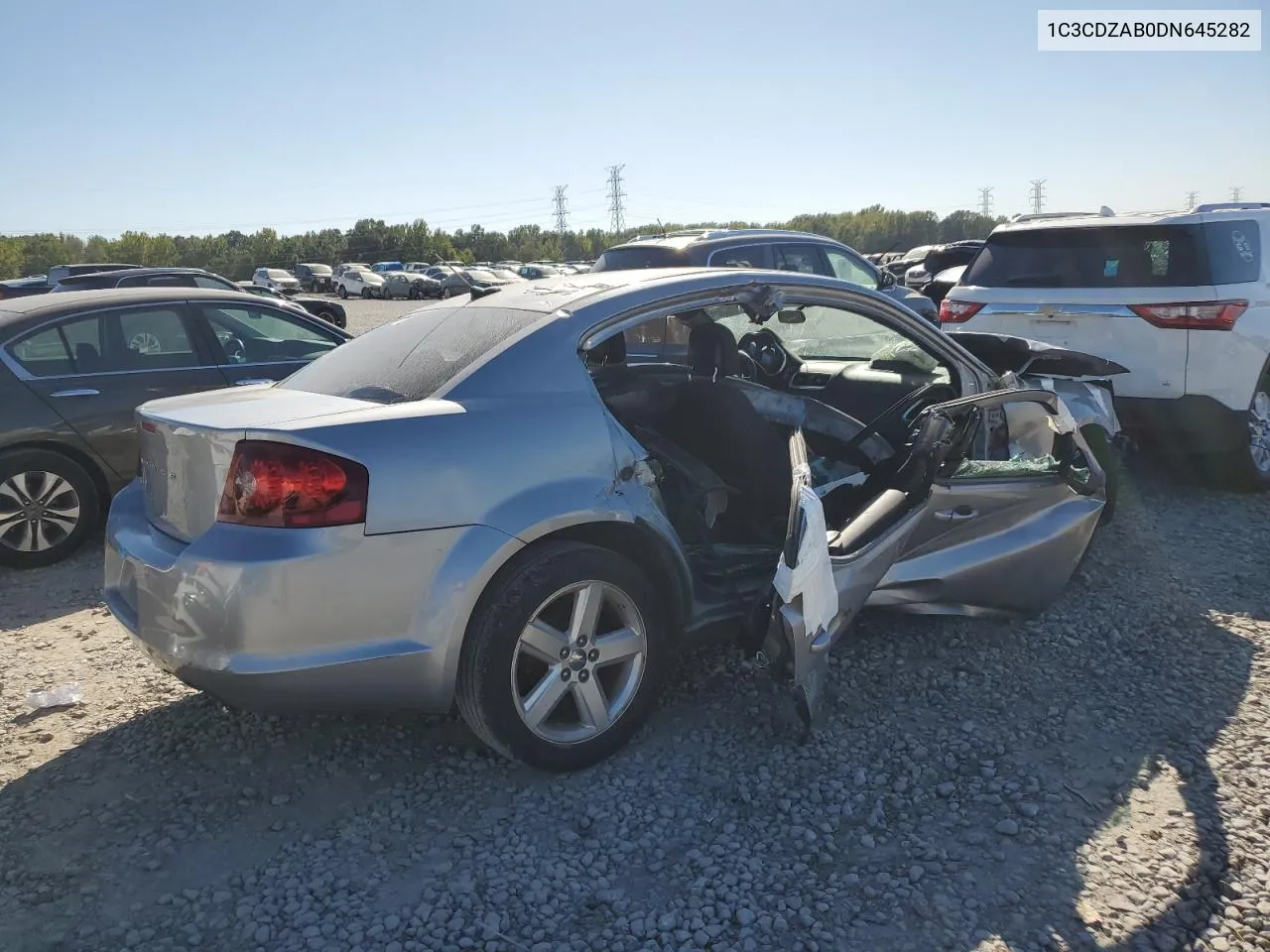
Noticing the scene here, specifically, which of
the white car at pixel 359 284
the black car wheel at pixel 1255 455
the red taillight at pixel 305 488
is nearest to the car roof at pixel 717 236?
the black car wheel at pixel 1255 455

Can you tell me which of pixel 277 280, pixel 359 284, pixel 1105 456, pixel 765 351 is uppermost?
pixel 277 280

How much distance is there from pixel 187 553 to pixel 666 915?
5.61 feet

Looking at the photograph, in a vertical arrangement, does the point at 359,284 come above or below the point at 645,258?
above

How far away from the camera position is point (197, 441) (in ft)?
9.48

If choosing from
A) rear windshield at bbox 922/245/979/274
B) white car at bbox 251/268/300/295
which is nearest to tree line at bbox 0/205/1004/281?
white car at bbox 251/268/300/295

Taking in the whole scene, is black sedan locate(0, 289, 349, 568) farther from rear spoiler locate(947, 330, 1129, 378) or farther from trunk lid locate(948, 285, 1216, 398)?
trunk lid locate(948, 285, 1216, 398)

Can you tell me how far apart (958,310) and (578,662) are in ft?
16.3

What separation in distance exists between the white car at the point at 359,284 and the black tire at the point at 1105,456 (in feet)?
Result: 146

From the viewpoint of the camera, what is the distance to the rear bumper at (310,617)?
2.67 m

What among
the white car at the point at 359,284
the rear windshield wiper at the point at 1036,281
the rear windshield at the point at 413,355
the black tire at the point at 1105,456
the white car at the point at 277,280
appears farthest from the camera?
the white car at the point at 359,284

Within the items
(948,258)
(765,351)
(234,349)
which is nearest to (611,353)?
(765,351)

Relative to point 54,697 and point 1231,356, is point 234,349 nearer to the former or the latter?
point 54,697

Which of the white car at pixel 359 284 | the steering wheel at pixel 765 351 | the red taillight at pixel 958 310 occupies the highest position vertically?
the white car at pixel 359 284

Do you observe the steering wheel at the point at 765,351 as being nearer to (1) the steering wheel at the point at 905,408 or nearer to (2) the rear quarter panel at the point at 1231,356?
(1) the steering wheel at the point at 905,408
